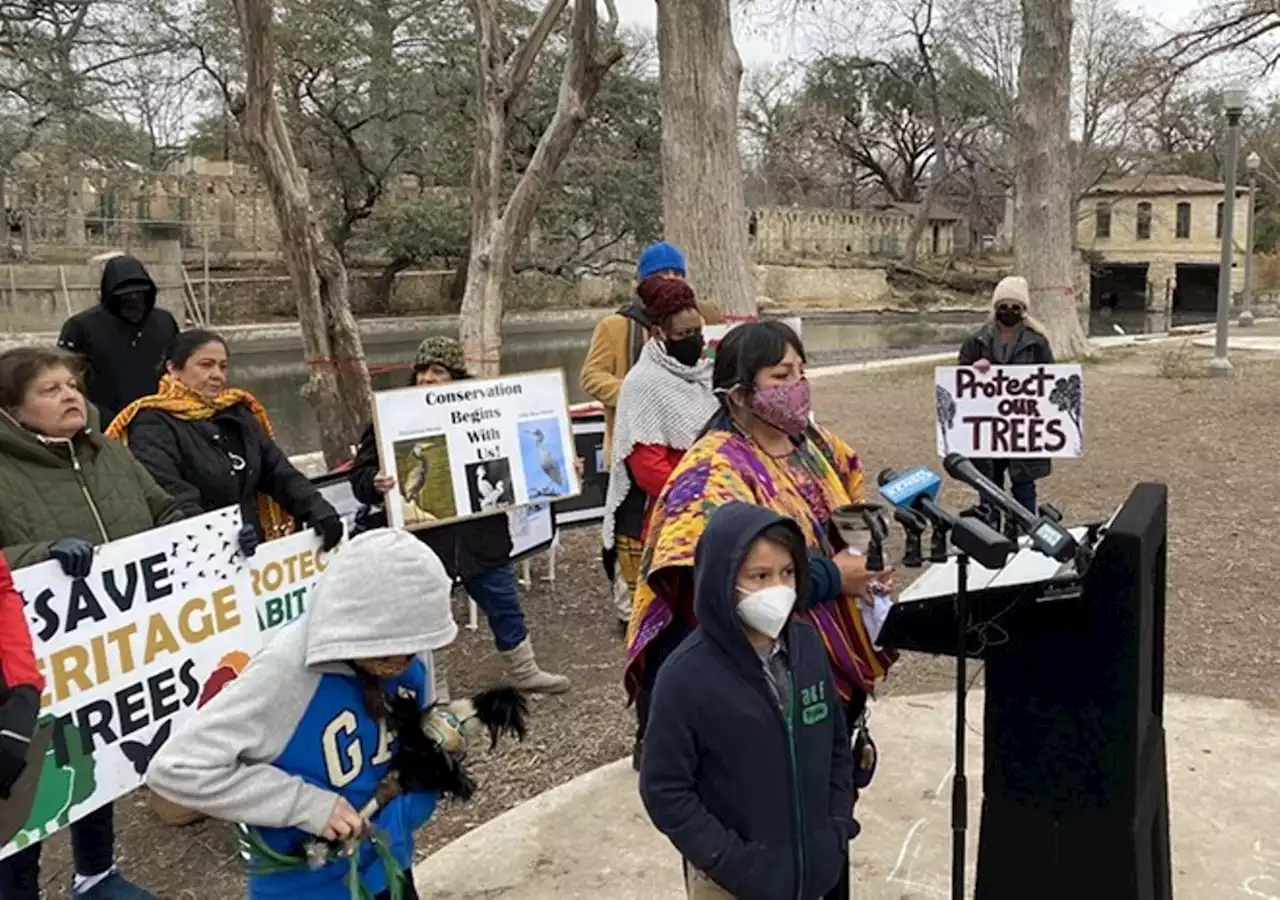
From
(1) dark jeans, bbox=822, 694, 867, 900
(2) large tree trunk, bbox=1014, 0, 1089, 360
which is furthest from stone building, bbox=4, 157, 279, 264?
(1) dark jeans, bbox=822, 694, 867, 900

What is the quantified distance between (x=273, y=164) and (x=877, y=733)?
570cm

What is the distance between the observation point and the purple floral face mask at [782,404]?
285 centimetres

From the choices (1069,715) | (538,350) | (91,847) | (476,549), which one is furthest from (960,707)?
(538,350)

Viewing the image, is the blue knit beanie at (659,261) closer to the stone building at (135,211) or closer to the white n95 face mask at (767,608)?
the white n95 face mask at (767,608)

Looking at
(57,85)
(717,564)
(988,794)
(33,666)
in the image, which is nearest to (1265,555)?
(988,794)

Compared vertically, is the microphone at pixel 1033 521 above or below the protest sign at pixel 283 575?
above

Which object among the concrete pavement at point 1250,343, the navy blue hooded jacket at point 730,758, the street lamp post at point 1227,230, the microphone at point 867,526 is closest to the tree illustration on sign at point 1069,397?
the microphone at point 867,526

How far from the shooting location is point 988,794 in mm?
2879

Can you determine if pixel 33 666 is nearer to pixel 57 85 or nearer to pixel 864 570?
pixel 864 570

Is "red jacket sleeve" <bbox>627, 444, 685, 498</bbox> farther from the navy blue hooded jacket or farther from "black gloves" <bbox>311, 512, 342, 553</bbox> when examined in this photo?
the navy blue hooded jacket

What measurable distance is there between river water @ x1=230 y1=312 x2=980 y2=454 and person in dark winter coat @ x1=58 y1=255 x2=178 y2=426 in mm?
9647

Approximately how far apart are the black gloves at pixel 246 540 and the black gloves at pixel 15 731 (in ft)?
3.75

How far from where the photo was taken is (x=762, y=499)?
2770 millimetres

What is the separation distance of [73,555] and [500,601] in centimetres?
214
